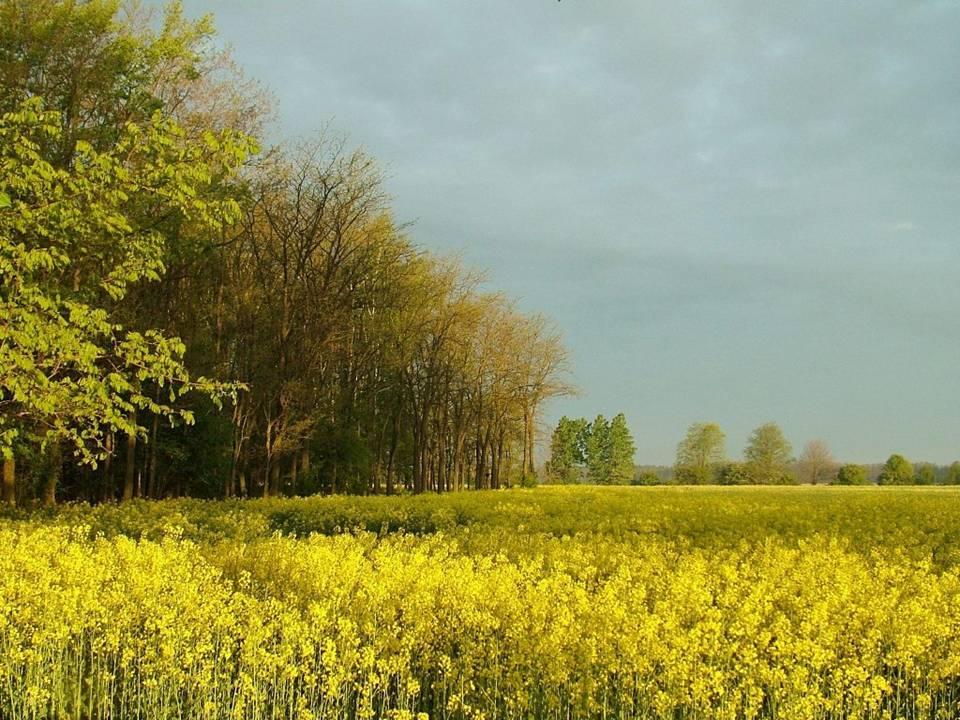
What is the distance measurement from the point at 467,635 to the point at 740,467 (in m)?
72.1

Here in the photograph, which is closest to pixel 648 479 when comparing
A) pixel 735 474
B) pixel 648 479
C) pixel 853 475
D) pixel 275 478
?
pixel 648 479

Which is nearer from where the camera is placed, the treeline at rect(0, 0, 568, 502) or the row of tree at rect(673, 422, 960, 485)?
the treeline at rect(0, 0, 568, 502)

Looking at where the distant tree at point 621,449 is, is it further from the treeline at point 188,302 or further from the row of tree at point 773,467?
the treeline at point 188,302

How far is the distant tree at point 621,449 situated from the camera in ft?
262

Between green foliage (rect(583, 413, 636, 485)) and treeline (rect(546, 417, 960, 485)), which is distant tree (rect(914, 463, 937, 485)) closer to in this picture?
treeline (rect(546, 417, 960, 485))

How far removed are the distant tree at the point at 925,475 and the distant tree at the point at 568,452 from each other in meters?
26.9

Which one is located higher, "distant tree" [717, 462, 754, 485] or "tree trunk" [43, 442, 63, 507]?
"tree trunk" [43, 442, 63, 507]

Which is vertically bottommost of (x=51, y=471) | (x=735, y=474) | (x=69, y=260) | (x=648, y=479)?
(x=648, y=479)

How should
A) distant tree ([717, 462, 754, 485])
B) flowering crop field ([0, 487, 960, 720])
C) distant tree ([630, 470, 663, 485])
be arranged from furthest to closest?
distant tree ([717, 462, 754, 485]) < distant tree ([630, 470, 663, 485]) < flowering crop field ([0, 487, 960, 720])

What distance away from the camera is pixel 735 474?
73.4 m

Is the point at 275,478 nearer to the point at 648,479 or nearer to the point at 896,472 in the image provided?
the point at 648,479

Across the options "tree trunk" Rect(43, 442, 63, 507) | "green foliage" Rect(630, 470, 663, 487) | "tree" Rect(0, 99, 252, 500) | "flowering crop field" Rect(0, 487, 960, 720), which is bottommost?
"green foliage" Rect(630, 470, 663, 487)

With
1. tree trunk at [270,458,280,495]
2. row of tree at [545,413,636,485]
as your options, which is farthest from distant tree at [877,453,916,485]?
tree trunk at [270,458,280,495]

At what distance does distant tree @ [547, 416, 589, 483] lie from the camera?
71.9m
